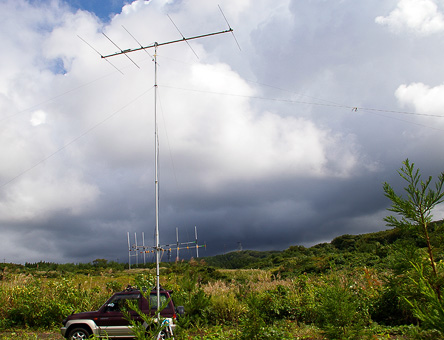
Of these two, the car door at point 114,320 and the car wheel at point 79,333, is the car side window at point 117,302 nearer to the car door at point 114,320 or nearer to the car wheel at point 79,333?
the car door at point 114,320

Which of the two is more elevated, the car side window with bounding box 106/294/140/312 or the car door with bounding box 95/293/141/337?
the car side window with bounding box 106/294/140/312

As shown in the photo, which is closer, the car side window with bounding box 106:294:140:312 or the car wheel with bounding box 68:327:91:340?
the car wheel with bounding box 68:327:91:340

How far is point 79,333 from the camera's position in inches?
388

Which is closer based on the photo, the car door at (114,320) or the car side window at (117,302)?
the car door at (114,320)

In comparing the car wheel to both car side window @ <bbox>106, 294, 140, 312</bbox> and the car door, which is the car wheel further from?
car side window @ <bbox>106, 294, 140, 312</bbox>

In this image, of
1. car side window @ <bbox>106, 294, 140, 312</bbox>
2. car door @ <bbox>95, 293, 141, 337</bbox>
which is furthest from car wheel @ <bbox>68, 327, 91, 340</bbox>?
Answer: car side window @ <bbox>106, 294, 140, 312</bbox>

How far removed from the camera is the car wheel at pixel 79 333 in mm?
9789

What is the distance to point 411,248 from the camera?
3.13 m

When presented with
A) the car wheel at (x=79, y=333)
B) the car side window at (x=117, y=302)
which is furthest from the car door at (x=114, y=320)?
the car wheel at (x=79, y=333)

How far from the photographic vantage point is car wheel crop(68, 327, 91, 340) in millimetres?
9789

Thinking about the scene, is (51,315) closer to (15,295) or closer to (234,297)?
(15,295)

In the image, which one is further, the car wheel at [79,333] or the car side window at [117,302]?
the car side window at [117,302]

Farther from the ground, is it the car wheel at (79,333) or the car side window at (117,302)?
the car side window at (117,302)

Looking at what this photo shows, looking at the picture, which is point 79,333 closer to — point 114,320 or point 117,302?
point 114,320
